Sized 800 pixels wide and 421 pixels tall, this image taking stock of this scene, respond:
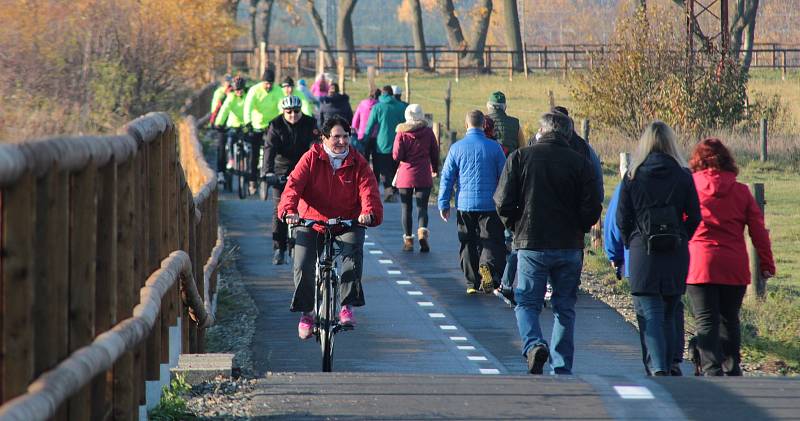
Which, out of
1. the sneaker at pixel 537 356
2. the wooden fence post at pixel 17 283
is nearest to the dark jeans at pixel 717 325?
the sneaker at pixel 537 356

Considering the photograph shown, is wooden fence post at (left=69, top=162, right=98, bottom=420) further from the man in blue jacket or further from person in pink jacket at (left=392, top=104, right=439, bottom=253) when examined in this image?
person in pink jacket at (left=392, top=104, right=439, bottom=253)

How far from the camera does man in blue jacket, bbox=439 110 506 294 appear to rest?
1430 cm

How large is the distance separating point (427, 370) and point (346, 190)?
140cm

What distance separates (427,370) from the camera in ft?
36.1

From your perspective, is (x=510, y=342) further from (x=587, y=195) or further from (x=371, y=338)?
(x=587, y=195)

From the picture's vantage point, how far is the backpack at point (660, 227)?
913 centimetres

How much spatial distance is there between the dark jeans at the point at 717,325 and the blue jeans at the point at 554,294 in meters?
0.70

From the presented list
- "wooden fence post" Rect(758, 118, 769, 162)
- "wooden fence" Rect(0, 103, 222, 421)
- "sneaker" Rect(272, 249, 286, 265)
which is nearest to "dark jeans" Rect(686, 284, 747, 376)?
"wooden fence" Rect(0, 103, 222, 421)

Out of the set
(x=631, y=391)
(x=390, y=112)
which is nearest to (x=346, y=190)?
(x=631, y=391)

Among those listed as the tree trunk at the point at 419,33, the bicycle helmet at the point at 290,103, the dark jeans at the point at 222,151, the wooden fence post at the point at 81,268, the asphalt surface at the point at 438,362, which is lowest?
the asphalt surface at the point at 438,362

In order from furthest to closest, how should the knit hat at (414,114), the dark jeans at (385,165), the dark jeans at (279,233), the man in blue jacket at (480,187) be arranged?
the dark jeans at (385,165), the knit hat at (414,114), the dark jeans at (279,233), the man in blue jacket at (480,187)

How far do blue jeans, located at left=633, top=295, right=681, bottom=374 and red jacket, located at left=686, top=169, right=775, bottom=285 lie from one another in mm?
238

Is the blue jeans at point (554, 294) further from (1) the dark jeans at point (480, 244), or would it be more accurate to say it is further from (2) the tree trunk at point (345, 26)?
(2) the tree trunk at point (345, 26)

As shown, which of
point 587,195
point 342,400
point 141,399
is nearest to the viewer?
point 141,399
